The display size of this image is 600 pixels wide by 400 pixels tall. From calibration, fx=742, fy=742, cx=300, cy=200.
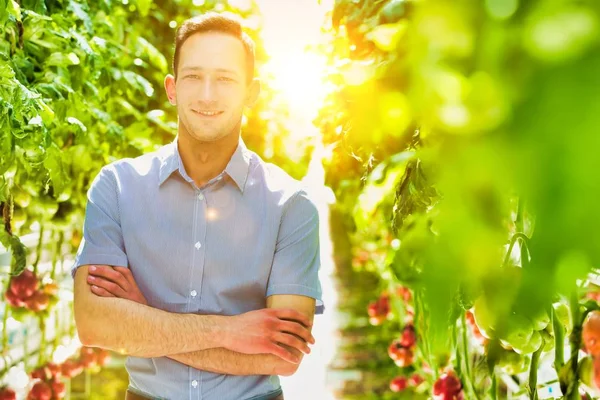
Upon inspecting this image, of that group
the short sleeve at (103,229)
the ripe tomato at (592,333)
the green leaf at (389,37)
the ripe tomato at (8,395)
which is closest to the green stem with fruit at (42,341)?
the ripe tomato at (8,395)

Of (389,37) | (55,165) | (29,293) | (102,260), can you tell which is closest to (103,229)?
(102,260)

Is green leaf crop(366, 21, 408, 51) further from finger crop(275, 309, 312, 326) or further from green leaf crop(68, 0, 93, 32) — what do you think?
green leaf crop(68, 0, 93, 32)

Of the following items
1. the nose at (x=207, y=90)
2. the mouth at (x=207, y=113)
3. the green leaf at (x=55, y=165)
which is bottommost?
the green leaf at (x=55, y=165)

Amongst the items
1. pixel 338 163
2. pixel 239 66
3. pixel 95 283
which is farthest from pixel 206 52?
pixel 95 283

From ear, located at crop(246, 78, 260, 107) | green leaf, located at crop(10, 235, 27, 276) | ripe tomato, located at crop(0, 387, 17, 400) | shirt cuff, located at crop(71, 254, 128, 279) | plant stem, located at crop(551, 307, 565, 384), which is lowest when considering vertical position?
plant stem, located at crop(551, 307, 565, 384)

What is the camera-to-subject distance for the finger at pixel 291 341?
1.71m

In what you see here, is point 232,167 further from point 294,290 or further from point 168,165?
point 294,290

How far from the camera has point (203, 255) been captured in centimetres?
187

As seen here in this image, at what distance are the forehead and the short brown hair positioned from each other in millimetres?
14

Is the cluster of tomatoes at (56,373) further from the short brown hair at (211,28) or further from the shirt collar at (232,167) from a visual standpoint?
the short brown hair at (211,28)

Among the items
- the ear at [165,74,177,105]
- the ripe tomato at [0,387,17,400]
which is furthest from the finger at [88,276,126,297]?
the ripe tomato at [0,387,17,400]

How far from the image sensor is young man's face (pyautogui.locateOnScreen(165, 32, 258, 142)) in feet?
6.36

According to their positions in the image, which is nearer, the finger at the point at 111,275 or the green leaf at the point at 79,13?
the finger at the point at 111,275

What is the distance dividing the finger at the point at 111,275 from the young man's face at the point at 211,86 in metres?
0.42
